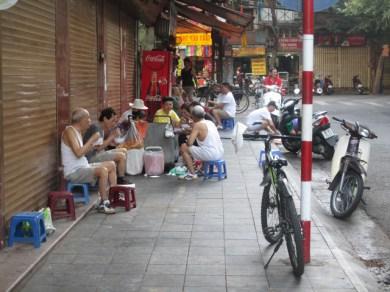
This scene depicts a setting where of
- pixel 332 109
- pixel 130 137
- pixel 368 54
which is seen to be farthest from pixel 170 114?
pixel 368 54

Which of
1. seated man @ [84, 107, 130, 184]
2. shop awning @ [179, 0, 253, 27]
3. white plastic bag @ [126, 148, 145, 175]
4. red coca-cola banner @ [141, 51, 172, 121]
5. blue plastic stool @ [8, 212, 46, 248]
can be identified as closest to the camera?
blue plastic stool @ [8, 212, 46, 248]

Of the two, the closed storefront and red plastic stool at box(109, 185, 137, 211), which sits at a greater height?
the closed storefront

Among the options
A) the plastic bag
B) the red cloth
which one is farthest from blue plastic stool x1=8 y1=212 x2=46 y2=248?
the red cloth

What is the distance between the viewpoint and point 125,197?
7.18m

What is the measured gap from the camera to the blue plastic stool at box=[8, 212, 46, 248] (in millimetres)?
5461

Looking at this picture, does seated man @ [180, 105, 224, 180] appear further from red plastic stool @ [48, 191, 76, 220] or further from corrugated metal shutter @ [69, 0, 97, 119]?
red plastic stool @ [48, 191, 76, 220]

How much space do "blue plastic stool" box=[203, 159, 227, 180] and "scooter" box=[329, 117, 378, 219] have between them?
6.55 feet

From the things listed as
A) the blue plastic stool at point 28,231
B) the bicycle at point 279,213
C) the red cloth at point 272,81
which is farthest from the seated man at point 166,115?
the red cloth at point 272,81

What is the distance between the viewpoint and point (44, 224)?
5766mm

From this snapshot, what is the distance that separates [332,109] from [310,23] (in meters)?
20.1

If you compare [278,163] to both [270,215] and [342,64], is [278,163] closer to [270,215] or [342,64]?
[270,215]

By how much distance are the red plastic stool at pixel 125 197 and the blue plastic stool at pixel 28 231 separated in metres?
1.69

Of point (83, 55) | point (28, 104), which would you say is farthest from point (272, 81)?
point (28, 104)

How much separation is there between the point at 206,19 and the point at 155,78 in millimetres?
2896
